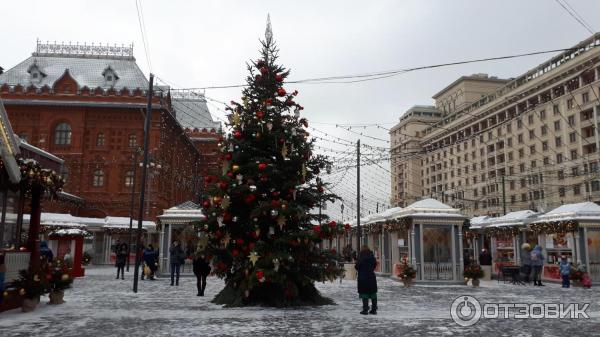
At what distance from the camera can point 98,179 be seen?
4700 cm

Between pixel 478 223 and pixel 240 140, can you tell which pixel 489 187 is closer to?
pixel 478 223

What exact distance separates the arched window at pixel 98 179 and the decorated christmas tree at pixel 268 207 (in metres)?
36.5

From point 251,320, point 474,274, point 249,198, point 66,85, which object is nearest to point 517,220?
point 474,274

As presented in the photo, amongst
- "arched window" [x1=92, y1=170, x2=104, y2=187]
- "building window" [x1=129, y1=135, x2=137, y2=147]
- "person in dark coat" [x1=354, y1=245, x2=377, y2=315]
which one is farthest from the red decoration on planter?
"arched window" [x1=92, y1=170, x2=104, y2=187]

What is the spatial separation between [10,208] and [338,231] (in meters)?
9.07

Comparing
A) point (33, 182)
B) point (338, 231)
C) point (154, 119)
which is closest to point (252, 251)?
point (338, 231)

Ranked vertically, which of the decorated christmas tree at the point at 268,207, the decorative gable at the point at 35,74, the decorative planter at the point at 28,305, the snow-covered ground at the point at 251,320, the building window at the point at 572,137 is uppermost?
the decorative gable at the point at 35,74

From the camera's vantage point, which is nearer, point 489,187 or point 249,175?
point 249,175

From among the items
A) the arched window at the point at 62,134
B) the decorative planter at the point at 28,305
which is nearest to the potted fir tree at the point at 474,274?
the decorative planter at the point at 28,305

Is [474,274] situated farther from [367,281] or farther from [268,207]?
[268,207]

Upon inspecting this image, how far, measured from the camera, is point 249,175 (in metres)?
13.6

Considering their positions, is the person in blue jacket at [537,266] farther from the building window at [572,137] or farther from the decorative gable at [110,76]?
the building window at [572,137]

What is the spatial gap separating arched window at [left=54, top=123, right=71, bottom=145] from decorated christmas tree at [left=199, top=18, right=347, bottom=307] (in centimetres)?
3876

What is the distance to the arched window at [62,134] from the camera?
47.6 m
